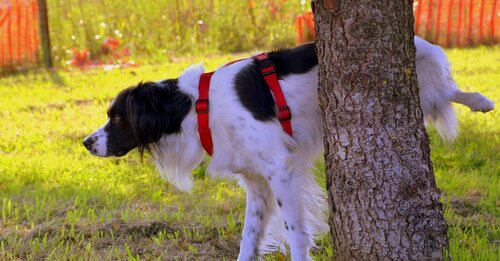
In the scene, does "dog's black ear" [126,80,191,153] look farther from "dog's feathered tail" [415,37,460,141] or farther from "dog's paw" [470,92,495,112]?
"dog's paw" [470,92,495,112]

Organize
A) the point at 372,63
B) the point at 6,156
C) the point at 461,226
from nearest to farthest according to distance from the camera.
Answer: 1. the point at 372,63
2. the point at 461,226
3. the point at 6,156

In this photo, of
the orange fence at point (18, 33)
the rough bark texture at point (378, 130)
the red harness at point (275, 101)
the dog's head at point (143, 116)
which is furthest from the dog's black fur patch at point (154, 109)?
the orange fence at point (18, 33)

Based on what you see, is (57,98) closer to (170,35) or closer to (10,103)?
(10,103)

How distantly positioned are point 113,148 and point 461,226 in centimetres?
211

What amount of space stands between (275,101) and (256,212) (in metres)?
0.69

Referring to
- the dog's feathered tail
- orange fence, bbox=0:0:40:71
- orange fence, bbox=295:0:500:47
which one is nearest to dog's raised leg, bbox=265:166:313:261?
the dog's feathered tail

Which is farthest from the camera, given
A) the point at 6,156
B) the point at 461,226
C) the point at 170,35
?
the point at 170,35

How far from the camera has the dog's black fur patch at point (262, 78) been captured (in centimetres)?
381

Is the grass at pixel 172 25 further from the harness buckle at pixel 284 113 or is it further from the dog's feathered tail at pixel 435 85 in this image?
the harness buckle at pixel 284 113

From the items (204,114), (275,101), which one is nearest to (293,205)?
(275,101)

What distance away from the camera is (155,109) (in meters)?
3.96

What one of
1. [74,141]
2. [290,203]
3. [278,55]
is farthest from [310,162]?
[74,141]

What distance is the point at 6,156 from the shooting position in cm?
673

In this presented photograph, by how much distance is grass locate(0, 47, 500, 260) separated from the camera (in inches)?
169
